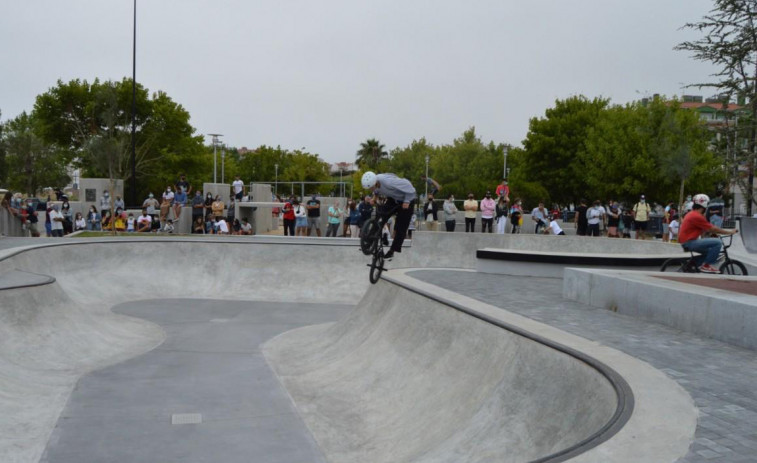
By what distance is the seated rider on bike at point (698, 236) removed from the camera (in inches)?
403

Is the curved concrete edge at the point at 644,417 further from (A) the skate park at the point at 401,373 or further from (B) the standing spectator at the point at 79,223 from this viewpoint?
(B) the standing spectator at the point at 79,223

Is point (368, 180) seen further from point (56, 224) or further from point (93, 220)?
point (93, 220)

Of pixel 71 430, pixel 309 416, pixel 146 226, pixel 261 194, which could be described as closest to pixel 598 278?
pixel 309 416

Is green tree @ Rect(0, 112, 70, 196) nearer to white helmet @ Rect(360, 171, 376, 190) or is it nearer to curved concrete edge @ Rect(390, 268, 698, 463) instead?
white helmet @ Rect(360, 171, 376, 190)

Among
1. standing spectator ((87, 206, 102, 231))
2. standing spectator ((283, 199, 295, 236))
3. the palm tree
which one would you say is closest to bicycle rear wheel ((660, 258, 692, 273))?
standing spectator ((283, 199, 295, 236))

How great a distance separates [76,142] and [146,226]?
33.5m

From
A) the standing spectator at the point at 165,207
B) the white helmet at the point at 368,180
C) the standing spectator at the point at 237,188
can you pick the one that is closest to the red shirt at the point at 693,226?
the white helmet at the point at 368,180

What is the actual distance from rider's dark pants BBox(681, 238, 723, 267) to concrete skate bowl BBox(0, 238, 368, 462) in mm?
9066

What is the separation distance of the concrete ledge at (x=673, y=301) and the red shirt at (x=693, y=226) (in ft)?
4.05

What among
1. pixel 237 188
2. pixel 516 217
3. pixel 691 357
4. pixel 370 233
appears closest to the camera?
pixel 691 357

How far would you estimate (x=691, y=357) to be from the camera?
19.4 feet

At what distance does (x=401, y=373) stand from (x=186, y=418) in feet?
9.09

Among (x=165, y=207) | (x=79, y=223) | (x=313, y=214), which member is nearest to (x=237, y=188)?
(x=165, y=207)

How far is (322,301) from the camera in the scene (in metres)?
17.1
